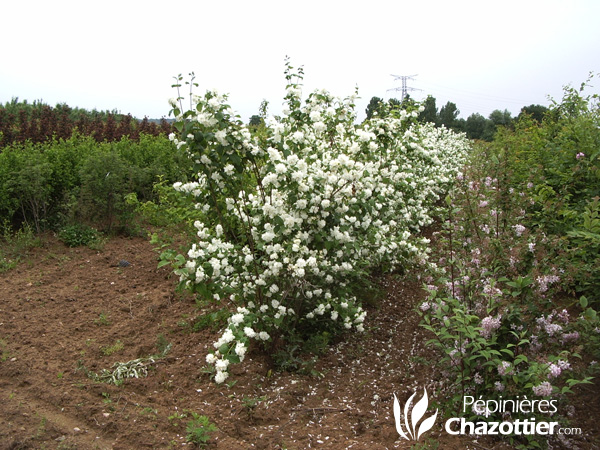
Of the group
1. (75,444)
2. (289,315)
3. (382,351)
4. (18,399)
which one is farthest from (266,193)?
(18,399)

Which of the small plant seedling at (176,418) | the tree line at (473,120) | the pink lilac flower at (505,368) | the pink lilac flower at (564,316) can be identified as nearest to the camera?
the pink lilac flower at (505,368)

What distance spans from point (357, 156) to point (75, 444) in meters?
2.85

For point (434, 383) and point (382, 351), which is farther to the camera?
point (382, 351)

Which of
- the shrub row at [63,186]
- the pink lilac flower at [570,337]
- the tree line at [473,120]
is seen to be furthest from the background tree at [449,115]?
the pink lilac flower at [570,337]

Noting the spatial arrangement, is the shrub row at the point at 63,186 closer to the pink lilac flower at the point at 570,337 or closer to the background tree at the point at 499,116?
the pink lilac flower at the point at 570,337

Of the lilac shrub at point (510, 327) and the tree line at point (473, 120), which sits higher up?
the tree line at point (473, 120)

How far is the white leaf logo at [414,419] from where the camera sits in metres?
2.79

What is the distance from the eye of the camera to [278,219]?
3203mm

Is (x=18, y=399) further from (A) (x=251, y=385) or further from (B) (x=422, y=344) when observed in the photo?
(B) (x=422, y=344)

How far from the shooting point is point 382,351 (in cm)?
395

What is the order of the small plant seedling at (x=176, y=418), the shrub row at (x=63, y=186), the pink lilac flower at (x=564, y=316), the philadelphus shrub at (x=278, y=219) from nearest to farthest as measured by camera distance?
the pink lilac flower at (x=564, y=316), the small plant seedling at (x=176, y=418), the philadelphus shrub at (x=278, y=219), the shrub row at (x=63, y=186)

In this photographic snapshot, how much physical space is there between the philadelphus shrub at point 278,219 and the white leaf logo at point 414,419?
767 mm

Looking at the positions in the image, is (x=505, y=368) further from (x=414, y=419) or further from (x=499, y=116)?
(x=499, y=116)

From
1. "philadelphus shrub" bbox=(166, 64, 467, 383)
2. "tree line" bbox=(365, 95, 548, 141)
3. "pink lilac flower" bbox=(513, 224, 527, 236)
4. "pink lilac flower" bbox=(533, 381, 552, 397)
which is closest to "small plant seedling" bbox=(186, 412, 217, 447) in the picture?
"philadelphus shrub" bbox=(166, 64, 467, 383)
